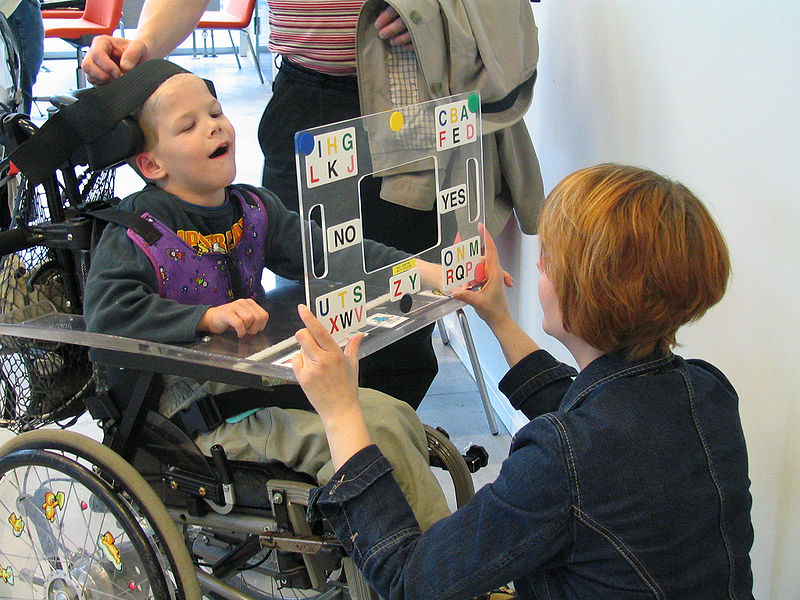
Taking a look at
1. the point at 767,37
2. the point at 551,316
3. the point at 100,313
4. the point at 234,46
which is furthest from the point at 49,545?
the point at 234,46

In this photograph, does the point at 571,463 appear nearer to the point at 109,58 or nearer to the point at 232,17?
the point at 109,58

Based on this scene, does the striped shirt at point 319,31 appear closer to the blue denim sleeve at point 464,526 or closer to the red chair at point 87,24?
the blue denim sleeve at point 464,526

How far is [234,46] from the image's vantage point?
26.4ft

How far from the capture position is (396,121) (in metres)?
1.12

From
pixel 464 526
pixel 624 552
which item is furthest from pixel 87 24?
pixel 624 552

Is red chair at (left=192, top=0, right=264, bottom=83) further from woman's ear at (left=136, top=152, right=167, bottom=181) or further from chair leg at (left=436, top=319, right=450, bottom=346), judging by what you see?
woman's ear at (left=136, top=152, right=167, bottom=181)

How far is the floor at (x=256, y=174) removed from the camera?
7.92 feet

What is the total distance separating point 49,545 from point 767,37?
132cm

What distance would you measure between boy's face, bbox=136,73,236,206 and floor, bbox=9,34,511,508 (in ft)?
3.66

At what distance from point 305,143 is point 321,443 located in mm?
478

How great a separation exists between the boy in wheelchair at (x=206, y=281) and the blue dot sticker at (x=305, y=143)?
1.00ft

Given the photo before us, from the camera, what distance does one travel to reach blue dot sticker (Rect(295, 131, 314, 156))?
937 mm

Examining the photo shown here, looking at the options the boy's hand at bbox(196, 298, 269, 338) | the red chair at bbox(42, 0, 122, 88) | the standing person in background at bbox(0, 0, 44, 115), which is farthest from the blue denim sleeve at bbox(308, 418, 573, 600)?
the red chair at bbox(42, 0, 122, 88)

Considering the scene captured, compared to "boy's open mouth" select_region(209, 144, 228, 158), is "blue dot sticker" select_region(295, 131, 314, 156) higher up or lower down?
higher up
